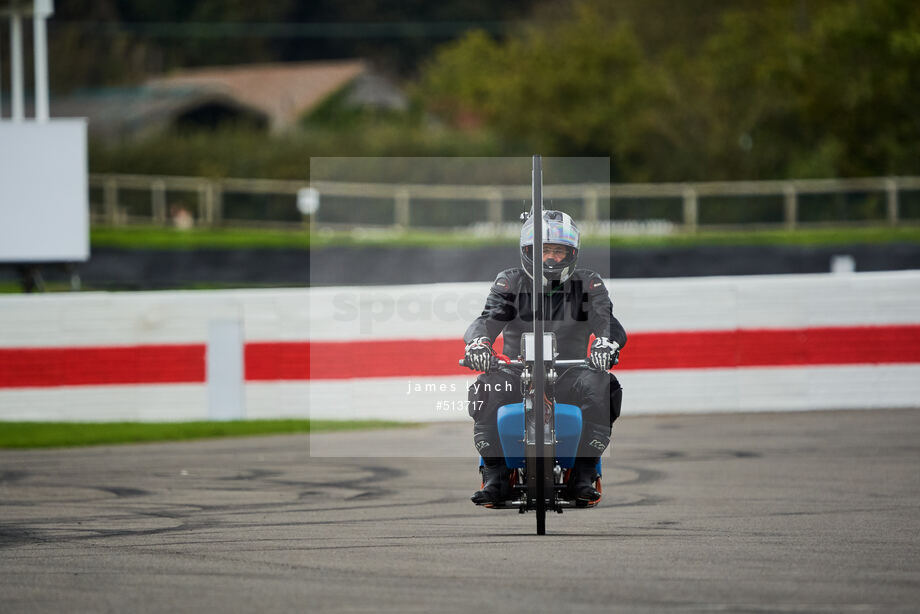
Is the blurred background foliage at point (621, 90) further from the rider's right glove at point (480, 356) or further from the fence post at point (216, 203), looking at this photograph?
the rider's right glove at point (480, 356)

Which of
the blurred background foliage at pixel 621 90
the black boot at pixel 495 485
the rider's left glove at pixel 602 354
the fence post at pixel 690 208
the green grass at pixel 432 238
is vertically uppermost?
the blurred background foliage at pixel 621 90

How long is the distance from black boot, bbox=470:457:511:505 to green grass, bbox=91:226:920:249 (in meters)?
22.0

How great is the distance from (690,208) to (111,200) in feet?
52.3

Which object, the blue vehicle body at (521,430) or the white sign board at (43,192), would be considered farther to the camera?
the white sign board at (43,192)

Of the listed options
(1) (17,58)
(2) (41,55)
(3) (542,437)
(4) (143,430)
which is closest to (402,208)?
(2) (41,55)

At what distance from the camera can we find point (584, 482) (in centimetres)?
826

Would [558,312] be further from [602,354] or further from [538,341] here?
[538,341]

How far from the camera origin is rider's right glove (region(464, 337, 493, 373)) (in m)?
8.07

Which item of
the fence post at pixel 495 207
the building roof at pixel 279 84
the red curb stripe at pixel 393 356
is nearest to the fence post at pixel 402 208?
the fence post at pixel 495 207

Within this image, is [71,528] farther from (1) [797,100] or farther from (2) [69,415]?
(1) [797,100]

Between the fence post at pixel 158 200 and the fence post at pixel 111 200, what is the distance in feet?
3.20

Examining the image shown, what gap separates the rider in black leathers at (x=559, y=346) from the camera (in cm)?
820

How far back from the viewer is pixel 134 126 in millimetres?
62500

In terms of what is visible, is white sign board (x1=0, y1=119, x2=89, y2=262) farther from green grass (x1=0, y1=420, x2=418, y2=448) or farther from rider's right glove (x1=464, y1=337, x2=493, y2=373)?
rider's right glove (x1=464, y1=337, x2=493, y2=373)
